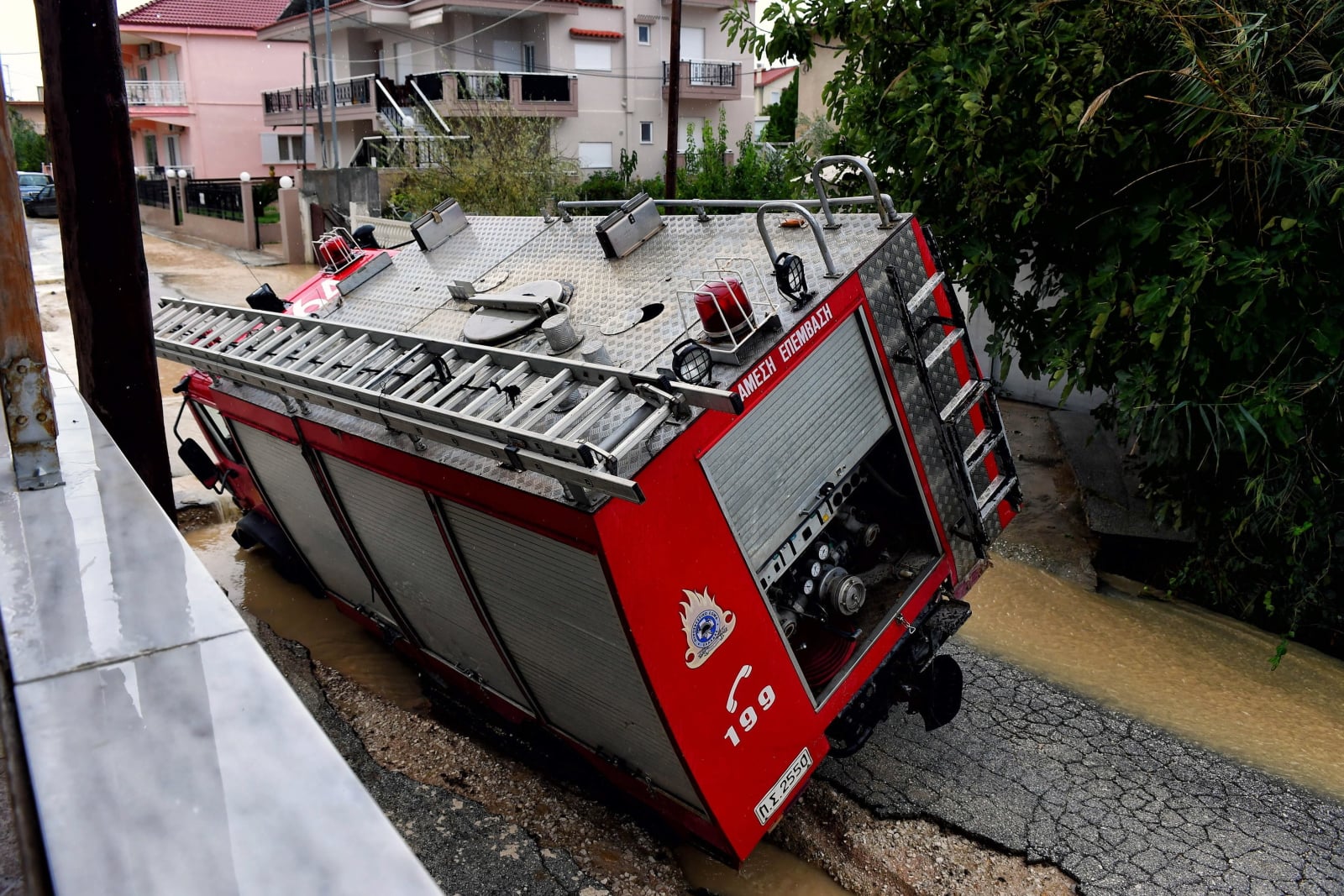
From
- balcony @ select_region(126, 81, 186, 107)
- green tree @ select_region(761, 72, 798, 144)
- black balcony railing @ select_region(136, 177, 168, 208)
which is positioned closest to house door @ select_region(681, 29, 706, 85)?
green tree @ select_region(761, 72, 798, 144)

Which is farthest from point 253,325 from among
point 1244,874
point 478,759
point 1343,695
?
point 1343,695

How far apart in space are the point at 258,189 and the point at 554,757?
84.0ft

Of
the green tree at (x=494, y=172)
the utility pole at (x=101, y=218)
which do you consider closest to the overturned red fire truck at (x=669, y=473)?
the utility pole at (x=101, y=218)

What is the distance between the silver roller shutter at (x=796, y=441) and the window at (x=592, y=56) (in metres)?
27.3

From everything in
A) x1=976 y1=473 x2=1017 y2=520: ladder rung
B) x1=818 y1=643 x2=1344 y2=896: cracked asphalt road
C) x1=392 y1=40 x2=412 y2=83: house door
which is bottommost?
x1=818 y1=643 x2=1344 y2=896: cracked asphalt road

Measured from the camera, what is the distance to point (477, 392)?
412 cm

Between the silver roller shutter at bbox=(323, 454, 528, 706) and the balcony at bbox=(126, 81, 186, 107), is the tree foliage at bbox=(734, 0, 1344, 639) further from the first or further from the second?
the balcony at bbox=(126, 81, 186, 107)

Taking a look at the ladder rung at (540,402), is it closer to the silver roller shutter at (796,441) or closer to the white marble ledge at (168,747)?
the silver roller shutter at (796,441)

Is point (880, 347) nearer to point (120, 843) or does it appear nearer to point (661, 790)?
point (661, 790)

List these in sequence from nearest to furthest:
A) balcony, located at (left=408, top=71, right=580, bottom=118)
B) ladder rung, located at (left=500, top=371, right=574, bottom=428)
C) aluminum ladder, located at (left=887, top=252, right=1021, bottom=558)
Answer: ladder rung, located at (left=500, top=371, right=574, bottom=428), aluminum ladder, located at (left=887, top=252, right=1021, bottom=558), balcony, located at (left=408, top=71, right=580, bottom=118)

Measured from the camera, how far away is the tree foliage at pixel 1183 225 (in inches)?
260

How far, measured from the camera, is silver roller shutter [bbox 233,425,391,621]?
237 inches

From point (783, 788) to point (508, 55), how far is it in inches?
1141

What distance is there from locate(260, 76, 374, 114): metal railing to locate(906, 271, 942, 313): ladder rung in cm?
2576
